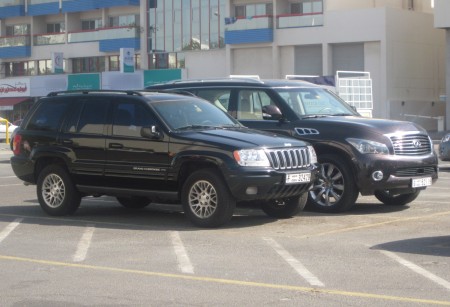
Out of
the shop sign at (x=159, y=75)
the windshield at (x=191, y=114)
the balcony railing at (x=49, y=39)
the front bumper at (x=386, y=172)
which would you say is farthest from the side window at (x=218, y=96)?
→ the balcony railing at (x=49, y=39)

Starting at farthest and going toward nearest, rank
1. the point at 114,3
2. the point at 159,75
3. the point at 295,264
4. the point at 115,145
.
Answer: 1. the point at 114,3
2. the point at 159,75
3. the point at 115,145
4. the point at 295,264

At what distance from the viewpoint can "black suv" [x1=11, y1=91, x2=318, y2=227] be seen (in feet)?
39.5

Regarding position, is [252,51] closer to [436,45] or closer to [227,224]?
[436,45]

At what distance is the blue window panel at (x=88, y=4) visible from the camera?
211ft

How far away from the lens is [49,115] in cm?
1415

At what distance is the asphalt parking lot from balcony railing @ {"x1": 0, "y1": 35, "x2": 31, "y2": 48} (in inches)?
2299

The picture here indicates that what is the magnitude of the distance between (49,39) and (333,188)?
192ft

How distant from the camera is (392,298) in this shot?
777cm

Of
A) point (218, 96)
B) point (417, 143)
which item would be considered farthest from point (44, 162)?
point (417, 143)

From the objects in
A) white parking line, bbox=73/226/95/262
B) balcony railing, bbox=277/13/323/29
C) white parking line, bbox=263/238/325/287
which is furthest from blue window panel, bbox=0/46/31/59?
white parking line, bbox=263/238/325/287

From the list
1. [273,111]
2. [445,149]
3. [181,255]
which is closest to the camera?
[181,255]

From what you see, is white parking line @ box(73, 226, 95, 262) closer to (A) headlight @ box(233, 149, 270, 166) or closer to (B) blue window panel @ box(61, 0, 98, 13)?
(A) headlight @ box(233, 149, 270, 166)

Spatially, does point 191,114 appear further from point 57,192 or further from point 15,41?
point 15,41

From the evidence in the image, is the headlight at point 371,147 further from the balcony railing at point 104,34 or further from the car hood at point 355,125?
the balcony railing at point 104,34
